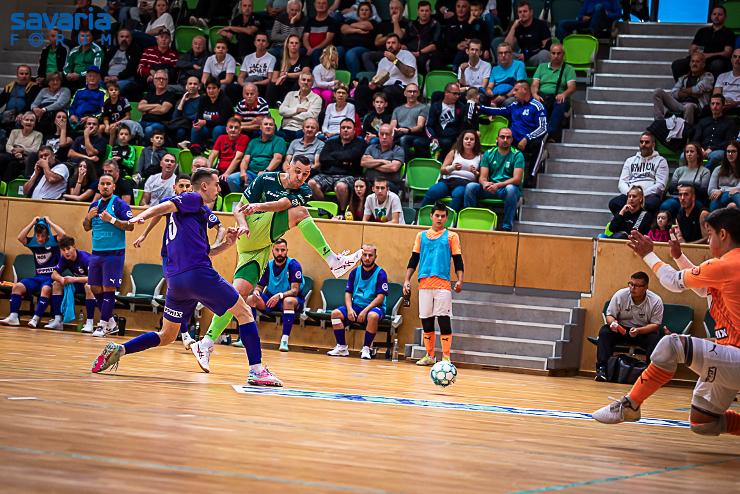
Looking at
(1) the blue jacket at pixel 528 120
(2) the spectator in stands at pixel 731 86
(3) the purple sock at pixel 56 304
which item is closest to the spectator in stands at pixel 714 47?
(2) the spectator in stands at pixel 731 86

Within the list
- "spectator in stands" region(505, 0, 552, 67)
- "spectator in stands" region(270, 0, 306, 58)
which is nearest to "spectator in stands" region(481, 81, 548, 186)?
"spectator in stands" region(505, 0, 552, 67)

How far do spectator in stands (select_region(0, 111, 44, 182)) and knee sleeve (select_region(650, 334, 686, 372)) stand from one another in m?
14.0

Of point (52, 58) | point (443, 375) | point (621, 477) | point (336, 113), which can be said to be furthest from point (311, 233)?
point (52, 58)

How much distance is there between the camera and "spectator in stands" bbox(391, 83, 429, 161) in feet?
51.2

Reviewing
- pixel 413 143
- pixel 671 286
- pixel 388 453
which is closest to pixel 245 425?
pixel 388 453

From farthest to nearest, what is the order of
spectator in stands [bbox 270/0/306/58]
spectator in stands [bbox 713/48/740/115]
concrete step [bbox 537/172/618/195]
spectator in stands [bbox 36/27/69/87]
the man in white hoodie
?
1. spectator in stands [bbox 36/27/69/87]
2. spectator in stands [bbox 270/0/306/58]
3. concrete step [bbox 537/172/618/195]
4. spectator in stands [bbox 713/48/740/115]
5. the man in white hoodie

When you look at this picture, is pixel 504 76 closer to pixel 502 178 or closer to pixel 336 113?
pixel 502 178

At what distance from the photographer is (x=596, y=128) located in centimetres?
1644

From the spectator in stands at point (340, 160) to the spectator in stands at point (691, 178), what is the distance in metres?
4.57

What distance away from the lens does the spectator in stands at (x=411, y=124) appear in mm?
15617

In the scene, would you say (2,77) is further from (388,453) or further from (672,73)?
(388,453)

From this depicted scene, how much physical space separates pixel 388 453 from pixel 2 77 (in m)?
18.6

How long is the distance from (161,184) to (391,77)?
4099 mm

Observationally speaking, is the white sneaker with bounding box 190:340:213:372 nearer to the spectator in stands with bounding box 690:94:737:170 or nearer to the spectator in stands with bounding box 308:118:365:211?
the spectator in stands with bounding box 308:118:365:211
